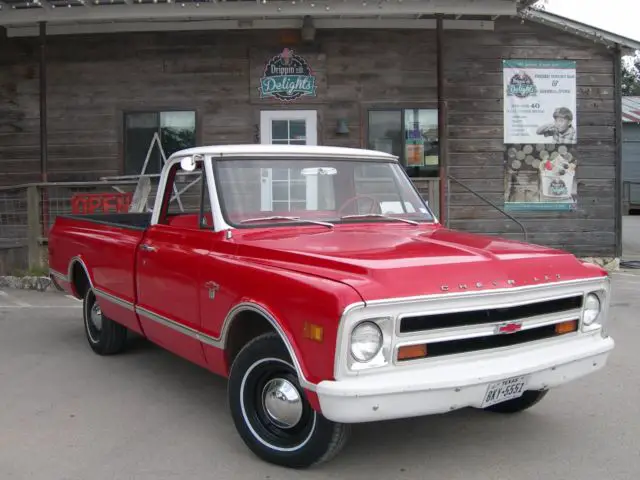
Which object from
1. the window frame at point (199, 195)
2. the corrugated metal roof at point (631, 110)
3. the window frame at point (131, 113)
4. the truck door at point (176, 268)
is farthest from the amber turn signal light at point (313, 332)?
the corrugated metal roof at point (631, 110)

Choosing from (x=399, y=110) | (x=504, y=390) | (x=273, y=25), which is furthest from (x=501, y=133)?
(x=504, y=390)

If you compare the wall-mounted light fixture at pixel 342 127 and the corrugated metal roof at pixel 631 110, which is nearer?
the wall-mounted light fixture at pixel 342 127

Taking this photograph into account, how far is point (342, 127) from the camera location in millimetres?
11070

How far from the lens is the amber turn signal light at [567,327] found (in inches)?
140

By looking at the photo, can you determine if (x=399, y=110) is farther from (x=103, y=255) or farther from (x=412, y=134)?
(x=103, y=255)

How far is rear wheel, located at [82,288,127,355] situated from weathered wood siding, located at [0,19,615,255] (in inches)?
226

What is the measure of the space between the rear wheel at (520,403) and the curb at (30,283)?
722 cm

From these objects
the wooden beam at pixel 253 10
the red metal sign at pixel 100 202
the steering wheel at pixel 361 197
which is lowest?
the steering wheel at pixel 361 197

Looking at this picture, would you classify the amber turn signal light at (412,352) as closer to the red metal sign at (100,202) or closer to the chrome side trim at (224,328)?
the chrome side trim at (224,328)

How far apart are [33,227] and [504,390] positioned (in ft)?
27.9

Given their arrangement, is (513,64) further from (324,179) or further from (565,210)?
(324,179)

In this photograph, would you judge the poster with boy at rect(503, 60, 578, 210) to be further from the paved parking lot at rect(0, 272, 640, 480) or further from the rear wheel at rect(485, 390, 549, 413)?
the rear wheel at rect(485, 390, 549, 413)

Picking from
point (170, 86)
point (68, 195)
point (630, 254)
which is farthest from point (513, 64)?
point (68, 195)

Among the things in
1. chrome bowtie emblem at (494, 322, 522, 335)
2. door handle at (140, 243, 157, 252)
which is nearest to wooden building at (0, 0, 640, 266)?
door handle at (140, 243, 157, 252)
